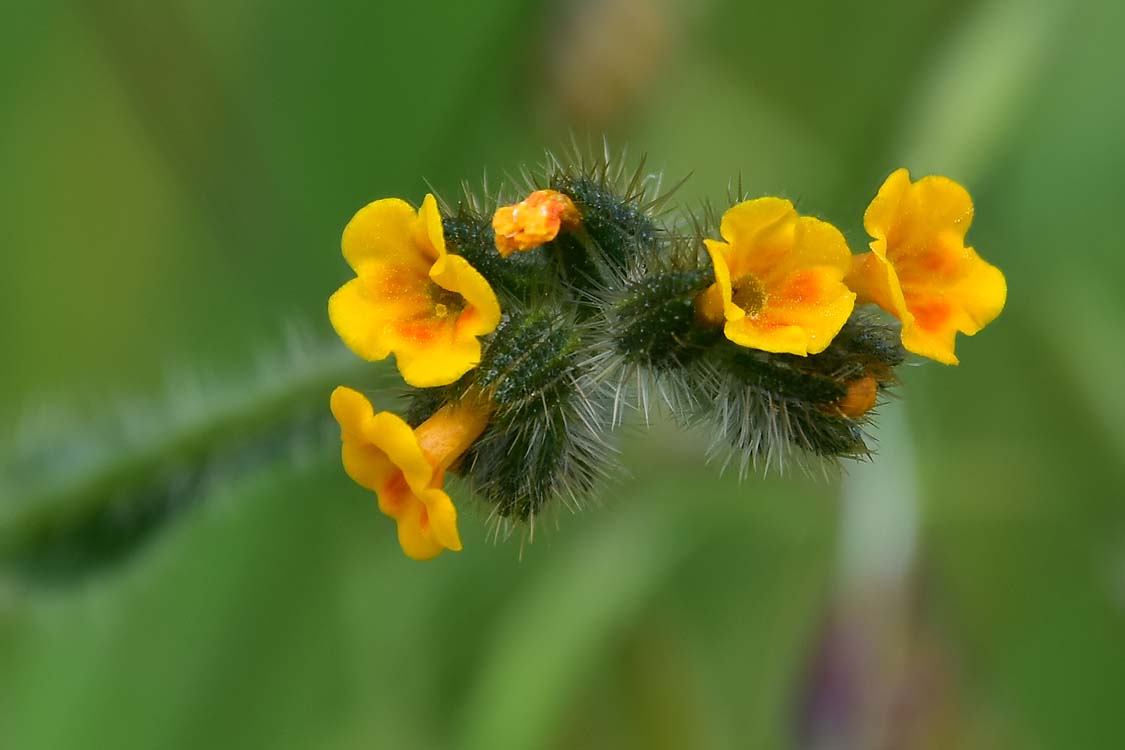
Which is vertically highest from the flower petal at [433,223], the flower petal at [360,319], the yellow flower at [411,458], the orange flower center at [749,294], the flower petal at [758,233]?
the flower petal at [758,233]

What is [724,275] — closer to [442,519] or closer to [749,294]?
[749,294]

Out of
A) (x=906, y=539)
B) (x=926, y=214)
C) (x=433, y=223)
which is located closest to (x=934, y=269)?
(x=926, y=214)

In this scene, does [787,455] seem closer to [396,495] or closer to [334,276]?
[396,495]

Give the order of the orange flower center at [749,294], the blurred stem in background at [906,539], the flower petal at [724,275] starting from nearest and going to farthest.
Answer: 1. the flower petal at [724,275]
2. the orange flower center at [749,294]
3. the blurred stem in background at [906,539]

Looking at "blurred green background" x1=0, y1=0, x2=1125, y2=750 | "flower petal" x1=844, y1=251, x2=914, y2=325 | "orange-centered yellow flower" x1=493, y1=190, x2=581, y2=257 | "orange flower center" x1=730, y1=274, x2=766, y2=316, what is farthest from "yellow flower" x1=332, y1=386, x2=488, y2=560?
"blurred green background" x1=0, y1=0, x2=1125, y2=750

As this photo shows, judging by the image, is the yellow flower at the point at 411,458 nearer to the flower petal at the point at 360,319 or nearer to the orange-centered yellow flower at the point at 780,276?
the flower petal at the point at 360,319

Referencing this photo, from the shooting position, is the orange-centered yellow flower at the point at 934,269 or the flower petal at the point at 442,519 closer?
the flower petal at the point at 442,519

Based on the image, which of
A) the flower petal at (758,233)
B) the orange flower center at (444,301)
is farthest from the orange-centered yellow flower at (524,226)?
the flower petal at (758,233)
